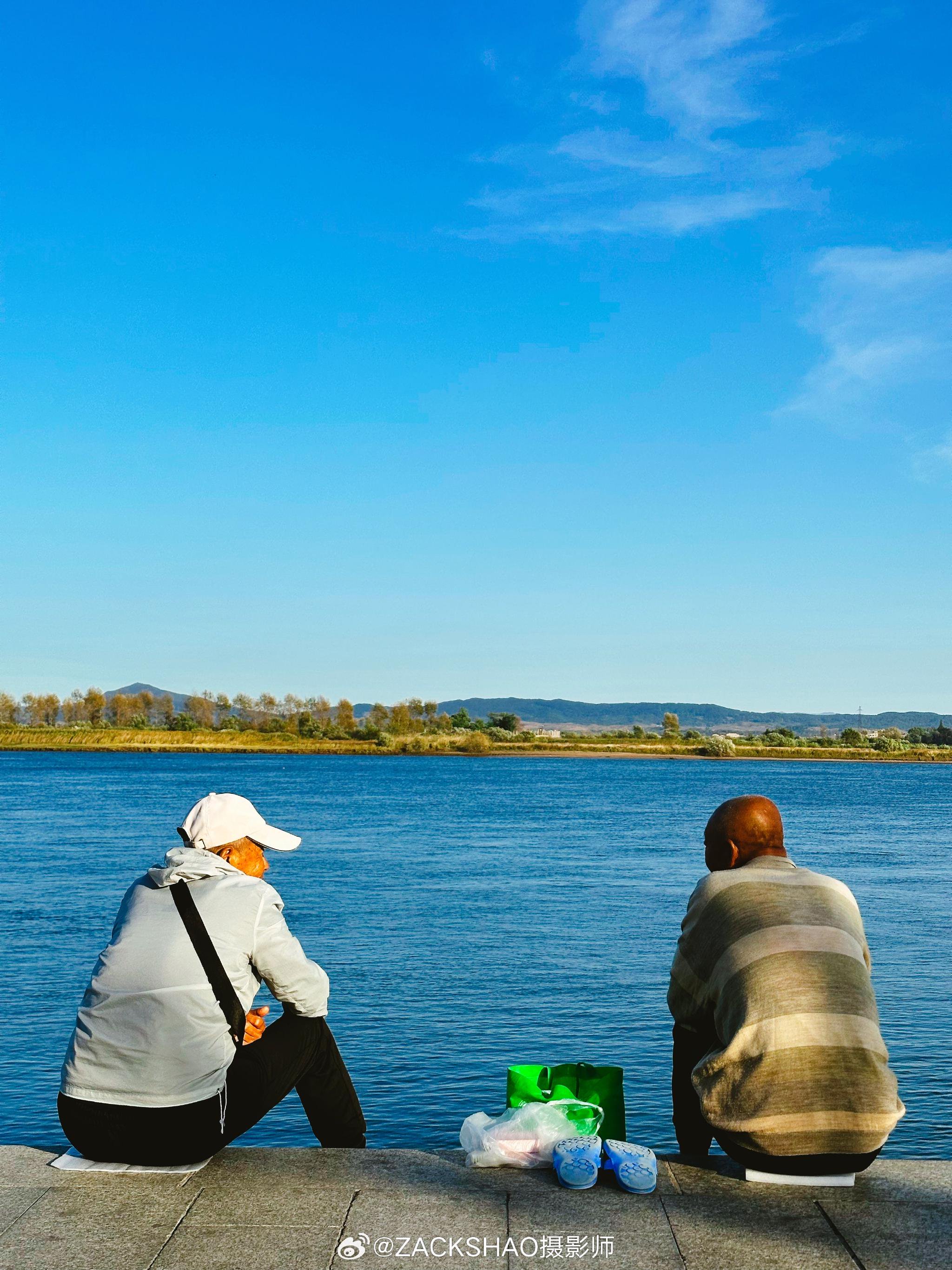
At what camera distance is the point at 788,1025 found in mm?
4523

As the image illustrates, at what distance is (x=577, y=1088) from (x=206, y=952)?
184 centimetres

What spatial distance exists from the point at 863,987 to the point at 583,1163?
132cm

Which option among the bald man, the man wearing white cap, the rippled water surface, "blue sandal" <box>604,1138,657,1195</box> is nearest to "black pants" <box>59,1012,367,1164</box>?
the man wearing white cap

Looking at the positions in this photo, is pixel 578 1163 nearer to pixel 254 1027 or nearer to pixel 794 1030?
pixel 794 1030

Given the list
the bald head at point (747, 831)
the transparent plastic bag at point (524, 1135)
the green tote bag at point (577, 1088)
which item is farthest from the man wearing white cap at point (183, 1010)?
the bald head at point (747, 831)

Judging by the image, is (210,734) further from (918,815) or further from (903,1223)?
(903,1223)

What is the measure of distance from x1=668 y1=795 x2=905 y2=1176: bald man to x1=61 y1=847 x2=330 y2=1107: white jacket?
181 centimetres

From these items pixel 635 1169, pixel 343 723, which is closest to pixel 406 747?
pixel 343 723

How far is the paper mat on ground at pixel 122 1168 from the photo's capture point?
4.89 m

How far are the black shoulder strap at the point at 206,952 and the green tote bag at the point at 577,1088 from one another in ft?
4.37

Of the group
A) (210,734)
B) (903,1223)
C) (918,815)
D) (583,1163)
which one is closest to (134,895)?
(583,1163)

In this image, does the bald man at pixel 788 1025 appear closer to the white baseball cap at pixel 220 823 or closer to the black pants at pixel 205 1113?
the black pants at pixel 205 1113

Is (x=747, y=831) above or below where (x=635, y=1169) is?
above

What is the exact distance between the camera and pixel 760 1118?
15.1ft
